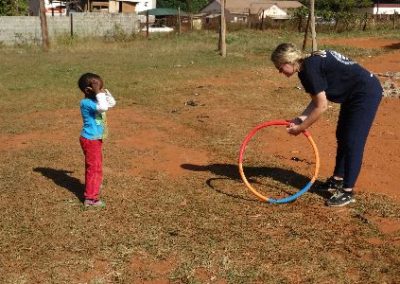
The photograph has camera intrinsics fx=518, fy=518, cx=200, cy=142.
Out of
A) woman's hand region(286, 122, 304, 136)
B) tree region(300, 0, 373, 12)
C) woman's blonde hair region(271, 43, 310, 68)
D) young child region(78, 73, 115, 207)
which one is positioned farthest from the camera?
tree region(300, 0, 373, 12)

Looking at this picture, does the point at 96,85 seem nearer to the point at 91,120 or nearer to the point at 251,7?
the point at 91,120

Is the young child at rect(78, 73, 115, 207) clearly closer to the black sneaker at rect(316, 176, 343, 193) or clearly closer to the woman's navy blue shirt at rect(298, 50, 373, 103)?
the woman's navy blue shirt at rect(298, 50, 373, 103)

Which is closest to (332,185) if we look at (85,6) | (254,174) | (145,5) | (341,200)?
(341,200)

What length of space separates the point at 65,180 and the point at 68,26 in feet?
79.9

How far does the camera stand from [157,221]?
17.6 ft

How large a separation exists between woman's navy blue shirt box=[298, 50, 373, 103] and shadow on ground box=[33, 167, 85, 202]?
289 cm

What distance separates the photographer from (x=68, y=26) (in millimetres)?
29328

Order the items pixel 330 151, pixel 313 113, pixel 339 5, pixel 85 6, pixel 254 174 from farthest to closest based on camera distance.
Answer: pixel 339 5, pixel 85 6, pixel 330 151, pixel 254 174, pixel 313 113

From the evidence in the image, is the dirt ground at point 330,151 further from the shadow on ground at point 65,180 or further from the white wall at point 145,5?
the white wall at point 145,5

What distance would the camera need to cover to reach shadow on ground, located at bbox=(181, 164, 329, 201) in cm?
650

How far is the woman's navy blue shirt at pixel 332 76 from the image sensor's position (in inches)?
200

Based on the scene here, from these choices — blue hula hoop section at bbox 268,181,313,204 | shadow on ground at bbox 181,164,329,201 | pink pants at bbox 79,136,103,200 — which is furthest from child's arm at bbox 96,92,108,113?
blue hula hoop section at bbox 268,181,313,204

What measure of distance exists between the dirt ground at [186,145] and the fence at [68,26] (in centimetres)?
1804

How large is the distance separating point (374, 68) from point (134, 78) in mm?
7984
